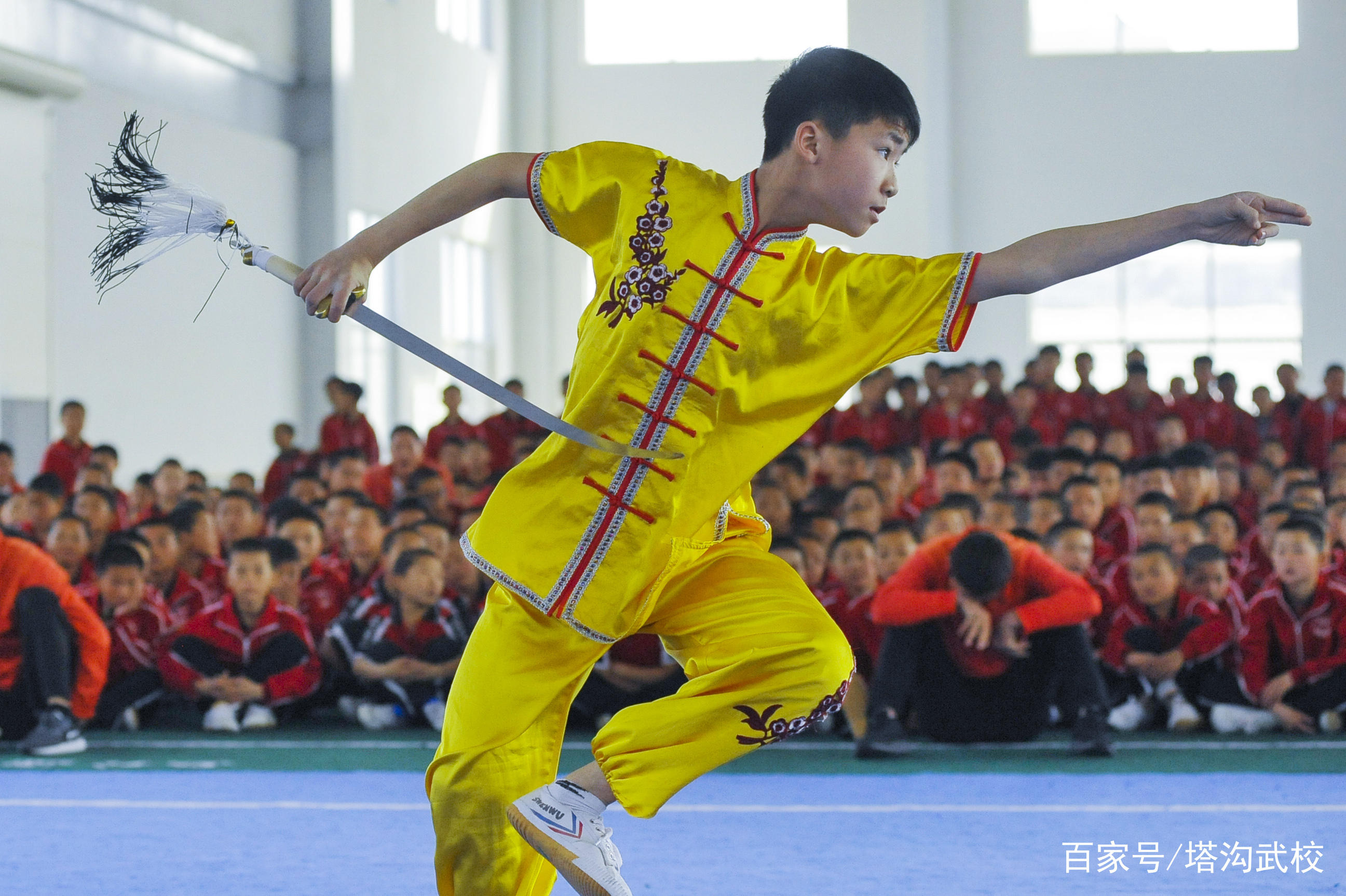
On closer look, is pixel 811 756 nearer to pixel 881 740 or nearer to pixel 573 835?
pixel 881 740

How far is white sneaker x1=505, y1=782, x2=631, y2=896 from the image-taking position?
7.84ft

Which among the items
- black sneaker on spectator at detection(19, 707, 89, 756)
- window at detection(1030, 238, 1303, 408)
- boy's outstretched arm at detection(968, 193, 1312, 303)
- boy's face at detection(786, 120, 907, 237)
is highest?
window at detection(1030, 238, 1303, 408)

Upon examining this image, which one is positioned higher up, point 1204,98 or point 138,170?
point 1204,98

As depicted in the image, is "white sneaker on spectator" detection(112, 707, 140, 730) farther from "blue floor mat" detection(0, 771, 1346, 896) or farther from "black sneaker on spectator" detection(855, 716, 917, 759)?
"black sneaker on spectator" detection(855, 716, 917, 759)

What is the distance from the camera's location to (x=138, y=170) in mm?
2594

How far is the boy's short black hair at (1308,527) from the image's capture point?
235 inches

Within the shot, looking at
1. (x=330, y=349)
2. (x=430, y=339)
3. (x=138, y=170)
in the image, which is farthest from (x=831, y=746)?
(x=430, y=339)

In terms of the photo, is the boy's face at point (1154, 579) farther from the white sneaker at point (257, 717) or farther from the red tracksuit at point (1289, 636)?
the white sneaker at point (257, 717)

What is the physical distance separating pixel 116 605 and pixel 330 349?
7167 mm

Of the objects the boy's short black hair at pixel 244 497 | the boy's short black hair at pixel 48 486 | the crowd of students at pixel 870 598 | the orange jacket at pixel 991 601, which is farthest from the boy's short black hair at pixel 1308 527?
the boy's short black hair at pixel 48 486

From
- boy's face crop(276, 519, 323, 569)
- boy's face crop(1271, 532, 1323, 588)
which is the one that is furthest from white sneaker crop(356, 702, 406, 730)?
boy's face crop(1271, 532, 1323, 588)

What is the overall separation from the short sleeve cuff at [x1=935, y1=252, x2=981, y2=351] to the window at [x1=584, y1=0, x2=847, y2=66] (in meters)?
14.1

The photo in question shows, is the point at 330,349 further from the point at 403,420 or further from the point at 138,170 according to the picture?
the point at 138,170

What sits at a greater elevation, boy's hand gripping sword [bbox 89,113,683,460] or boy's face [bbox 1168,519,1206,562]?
boy's hand gripping sword [bbox 89,113,683,460]
